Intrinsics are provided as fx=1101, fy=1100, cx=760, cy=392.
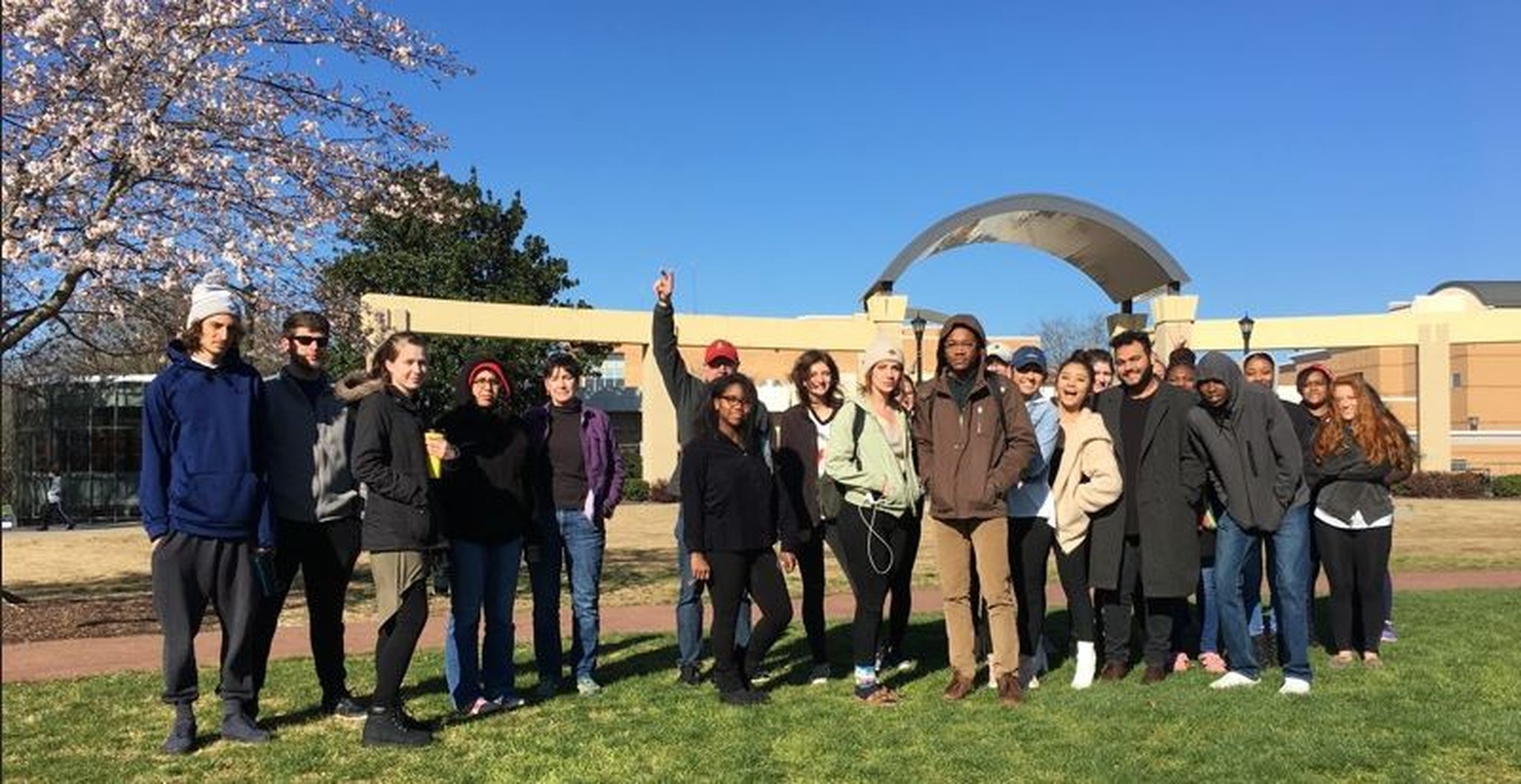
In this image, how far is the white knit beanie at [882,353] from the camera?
6.11m

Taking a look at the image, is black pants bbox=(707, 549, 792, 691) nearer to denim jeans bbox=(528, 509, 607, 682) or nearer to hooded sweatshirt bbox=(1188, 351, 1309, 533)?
denim jeans bbox=(528, 509, 607, 682)

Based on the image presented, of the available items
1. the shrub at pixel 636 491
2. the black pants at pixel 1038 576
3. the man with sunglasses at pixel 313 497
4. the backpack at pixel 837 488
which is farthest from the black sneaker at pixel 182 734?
the shrub at pixel 636 491

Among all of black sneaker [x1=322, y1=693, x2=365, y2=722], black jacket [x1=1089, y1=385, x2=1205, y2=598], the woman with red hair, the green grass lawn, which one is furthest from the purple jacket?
the woman with red hair

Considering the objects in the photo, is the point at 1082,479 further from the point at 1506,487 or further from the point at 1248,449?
the point at 1506,487

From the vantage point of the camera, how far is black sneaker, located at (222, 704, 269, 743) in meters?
5.25

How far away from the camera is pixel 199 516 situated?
5.02 meters

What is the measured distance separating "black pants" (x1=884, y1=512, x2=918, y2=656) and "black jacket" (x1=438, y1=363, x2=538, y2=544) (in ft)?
7.04

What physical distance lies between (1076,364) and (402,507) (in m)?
3.83

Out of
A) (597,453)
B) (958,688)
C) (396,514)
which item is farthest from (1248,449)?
(396,514)

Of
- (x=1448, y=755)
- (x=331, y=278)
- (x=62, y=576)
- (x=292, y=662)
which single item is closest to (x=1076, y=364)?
(x=1448, y=755)

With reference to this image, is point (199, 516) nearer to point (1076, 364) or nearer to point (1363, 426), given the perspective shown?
point (1076, 364)

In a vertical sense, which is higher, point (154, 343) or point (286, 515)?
point (154, 343)

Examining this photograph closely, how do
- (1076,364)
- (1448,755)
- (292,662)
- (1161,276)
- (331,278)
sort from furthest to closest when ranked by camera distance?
(1161,276)
(331,278)
(292,662)
(1076,364)
(1448,755)

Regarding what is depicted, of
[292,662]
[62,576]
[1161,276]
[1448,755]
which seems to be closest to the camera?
[1448,755]
